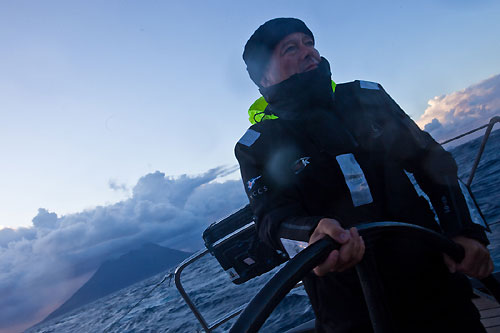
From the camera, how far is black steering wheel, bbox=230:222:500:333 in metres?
0.59

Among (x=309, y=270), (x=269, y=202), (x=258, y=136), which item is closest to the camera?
(x=309, y=270)

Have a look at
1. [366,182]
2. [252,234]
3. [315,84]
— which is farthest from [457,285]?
[252,234]

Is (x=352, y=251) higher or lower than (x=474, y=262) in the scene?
higher

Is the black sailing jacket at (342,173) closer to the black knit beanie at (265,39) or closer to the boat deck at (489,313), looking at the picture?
the black knit beanie at (265,39)

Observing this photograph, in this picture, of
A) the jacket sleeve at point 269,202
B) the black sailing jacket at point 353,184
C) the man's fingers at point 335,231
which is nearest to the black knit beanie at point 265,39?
the black sailing jacket at point 353,184

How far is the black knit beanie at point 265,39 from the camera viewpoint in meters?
1.74

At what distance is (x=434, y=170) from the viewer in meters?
1.43

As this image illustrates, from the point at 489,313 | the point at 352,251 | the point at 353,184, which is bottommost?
the point at 489,313

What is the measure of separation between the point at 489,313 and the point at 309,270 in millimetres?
2909

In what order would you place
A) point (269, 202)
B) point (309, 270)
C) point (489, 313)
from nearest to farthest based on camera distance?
point (309, 270) → point (269, 202) → point (489, 313)

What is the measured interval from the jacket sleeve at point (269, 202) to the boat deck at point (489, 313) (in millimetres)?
2207

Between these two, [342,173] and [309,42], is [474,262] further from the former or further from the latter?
[309,42]

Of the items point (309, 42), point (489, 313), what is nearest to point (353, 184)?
point (309, 42)

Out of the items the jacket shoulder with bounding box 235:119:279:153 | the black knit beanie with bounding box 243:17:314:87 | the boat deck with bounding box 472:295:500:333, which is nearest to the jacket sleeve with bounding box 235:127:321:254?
the jacket shoulder with bounding box 235:119:279:153
